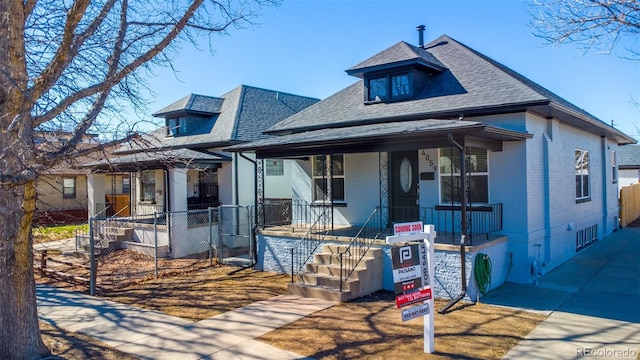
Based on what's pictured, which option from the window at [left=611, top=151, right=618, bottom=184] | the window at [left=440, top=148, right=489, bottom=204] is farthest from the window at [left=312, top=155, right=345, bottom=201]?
the window at [left=611, top=151, right=618, bottom=184]

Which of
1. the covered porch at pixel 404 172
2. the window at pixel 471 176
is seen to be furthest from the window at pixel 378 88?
the window at pixel 471 176

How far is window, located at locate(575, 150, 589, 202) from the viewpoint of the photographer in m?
14.1

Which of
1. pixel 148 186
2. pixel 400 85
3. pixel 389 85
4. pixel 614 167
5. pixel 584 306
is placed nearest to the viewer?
pixel 584 306

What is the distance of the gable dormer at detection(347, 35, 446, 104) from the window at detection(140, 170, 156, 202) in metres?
10.8

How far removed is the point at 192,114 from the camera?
776 inches

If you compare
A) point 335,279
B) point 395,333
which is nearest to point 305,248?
point 335,279

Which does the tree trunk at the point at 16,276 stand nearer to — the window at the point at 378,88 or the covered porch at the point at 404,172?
the covered porch at the point at 404,172

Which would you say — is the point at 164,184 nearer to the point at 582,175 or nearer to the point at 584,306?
the point at 584,306

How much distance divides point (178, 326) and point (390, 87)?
29.3 ft

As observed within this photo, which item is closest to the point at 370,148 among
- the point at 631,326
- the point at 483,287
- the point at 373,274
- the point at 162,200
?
the point at 373,274

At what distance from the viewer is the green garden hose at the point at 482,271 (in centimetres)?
853

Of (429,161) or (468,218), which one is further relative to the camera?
(429,161)

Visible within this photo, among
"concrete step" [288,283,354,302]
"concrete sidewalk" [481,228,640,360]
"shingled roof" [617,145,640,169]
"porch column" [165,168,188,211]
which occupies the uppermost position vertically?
"shingled roof" [617,145,640,169]

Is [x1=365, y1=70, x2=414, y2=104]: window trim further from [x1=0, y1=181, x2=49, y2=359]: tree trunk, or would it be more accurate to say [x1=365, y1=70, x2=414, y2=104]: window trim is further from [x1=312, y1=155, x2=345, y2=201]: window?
[x1=0, y1=181, x2=49, y2=359]: tree trunk
